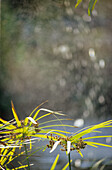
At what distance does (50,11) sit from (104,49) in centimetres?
76

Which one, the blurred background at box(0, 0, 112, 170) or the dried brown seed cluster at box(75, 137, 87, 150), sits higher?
the blurred background at box(0, 0, 112, 170)

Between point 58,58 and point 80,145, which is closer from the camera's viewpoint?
point 80,145

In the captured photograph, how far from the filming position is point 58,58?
2742 mm

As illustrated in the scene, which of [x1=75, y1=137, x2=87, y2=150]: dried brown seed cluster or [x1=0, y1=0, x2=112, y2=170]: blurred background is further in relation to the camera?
[x1=0, y1=0, x2=112, y2=170]: blurred background

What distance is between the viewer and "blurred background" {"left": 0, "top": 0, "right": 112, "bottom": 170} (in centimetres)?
256

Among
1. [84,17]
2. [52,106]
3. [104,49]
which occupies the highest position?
[84,17]

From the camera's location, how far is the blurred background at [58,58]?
101 inches

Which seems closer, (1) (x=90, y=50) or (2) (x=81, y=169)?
(2) (x=81, y=169)

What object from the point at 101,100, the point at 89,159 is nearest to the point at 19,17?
the point at 101,100

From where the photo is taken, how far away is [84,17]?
2.70m

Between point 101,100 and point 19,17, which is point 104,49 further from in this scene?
point 19,17

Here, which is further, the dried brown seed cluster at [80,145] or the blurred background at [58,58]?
the blurred background at [58,58]

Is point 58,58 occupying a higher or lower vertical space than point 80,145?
higher

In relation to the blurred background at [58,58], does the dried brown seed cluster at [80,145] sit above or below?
below
